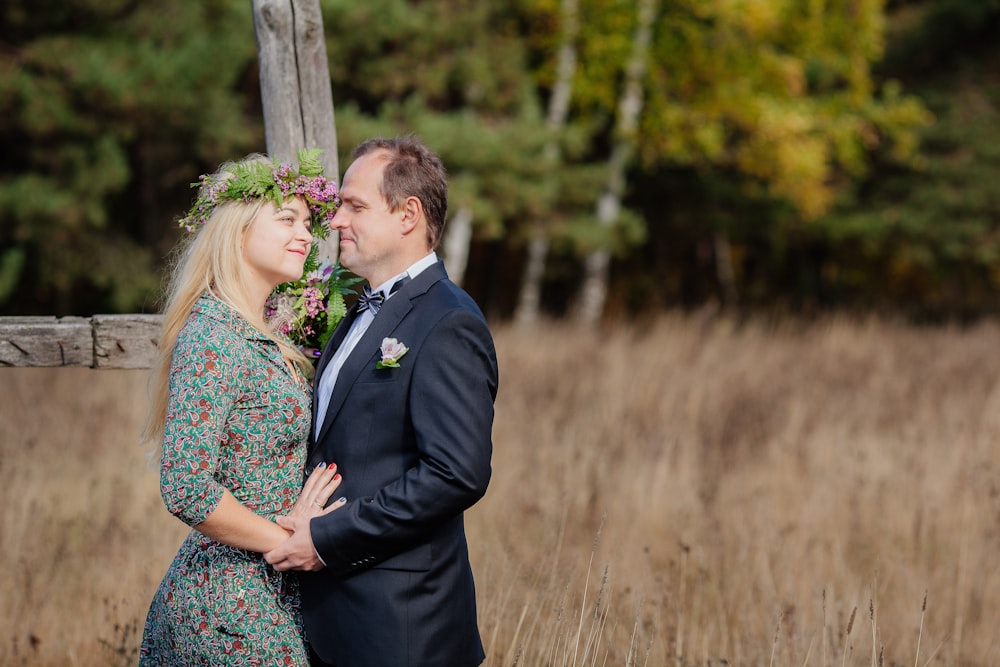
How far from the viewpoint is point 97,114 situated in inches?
386

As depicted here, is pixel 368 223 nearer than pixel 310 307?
Yes

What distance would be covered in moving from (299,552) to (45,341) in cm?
109

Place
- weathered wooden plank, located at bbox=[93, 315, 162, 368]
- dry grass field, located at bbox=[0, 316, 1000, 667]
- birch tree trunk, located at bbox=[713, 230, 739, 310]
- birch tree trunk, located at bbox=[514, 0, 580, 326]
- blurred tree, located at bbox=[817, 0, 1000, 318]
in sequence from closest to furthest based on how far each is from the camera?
weathered wooden plank, located at bbox=[93, 315, 162, 368] < dry grass field, located at bbox=[0, 316, 1000, 667] < birch tree trunk, located at bbox=[514, 0, 580, 326] < blurred tree, located at bbox=[817, 0, 1000, 318] < birch tree trunk, located at bbox=[713, 230, 739, 310]

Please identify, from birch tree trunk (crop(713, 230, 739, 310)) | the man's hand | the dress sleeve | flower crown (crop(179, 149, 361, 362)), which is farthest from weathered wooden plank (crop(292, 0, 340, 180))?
birch tree trunk (crop(713, 230, 739, 310))

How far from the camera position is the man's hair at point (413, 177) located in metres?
2.27

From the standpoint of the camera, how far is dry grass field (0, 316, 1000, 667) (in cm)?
359

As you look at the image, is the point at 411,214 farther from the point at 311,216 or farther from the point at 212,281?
the point at 212,281

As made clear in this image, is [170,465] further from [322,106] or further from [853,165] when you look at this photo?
[853,165]

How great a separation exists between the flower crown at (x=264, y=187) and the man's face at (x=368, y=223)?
0.14 m

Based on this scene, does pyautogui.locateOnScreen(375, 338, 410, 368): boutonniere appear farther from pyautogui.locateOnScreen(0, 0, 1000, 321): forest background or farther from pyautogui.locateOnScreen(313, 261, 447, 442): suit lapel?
pyautogui.locateOnScreen(0, 0, 1000, 321): forest background

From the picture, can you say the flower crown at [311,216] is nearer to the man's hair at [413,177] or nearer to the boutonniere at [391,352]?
the man's hair at [413,177]

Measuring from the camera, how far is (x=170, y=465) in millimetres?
2080

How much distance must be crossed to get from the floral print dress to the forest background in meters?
7.84

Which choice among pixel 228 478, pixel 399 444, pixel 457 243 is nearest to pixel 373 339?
pixel 399 444
